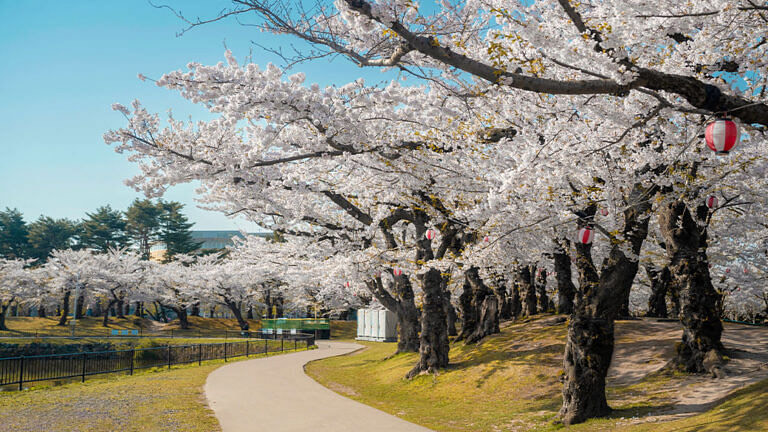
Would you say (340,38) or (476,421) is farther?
(476,421)

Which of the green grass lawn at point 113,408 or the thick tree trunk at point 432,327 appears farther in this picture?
the thick tree trunk at point 432,327

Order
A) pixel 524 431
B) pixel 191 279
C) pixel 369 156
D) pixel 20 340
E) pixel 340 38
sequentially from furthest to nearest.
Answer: pixel 191 279, pixel 20 340, pixel 369 156, pixel 524 431, pixel 340 38

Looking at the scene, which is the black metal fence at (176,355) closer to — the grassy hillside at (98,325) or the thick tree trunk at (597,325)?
the grassy hillside at (98,325)

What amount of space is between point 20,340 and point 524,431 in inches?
1404

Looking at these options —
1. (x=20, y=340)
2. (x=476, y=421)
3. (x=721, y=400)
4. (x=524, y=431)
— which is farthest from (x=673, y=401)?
(x=20, y=340)

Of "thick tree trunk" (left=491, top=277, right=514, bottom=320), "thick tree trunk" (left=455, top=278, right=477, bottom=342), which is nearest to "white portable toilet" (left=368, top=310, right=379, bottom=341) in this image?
"thick tree trunk" (left=491, top=277, right=514, bottom=320)

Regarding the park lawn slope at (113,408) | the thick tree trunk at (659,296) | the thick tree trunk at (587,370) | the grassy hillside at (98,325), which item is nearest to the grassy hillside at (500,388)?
the thick tree trunk at (587,370)

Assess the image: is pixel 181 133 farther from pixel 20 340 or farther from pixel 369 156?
pixel 20 340

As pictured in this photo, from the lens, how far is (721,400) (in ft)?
31.0

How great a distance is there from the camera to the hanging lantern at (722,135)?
5.80 meters

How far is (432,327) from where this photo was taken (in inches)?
656

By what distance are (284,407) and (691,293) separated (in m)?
9.89

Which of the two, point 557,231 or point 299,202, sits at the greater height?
point 299,202

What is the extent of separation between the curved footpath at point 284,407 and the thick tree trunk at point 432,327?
141 inches
